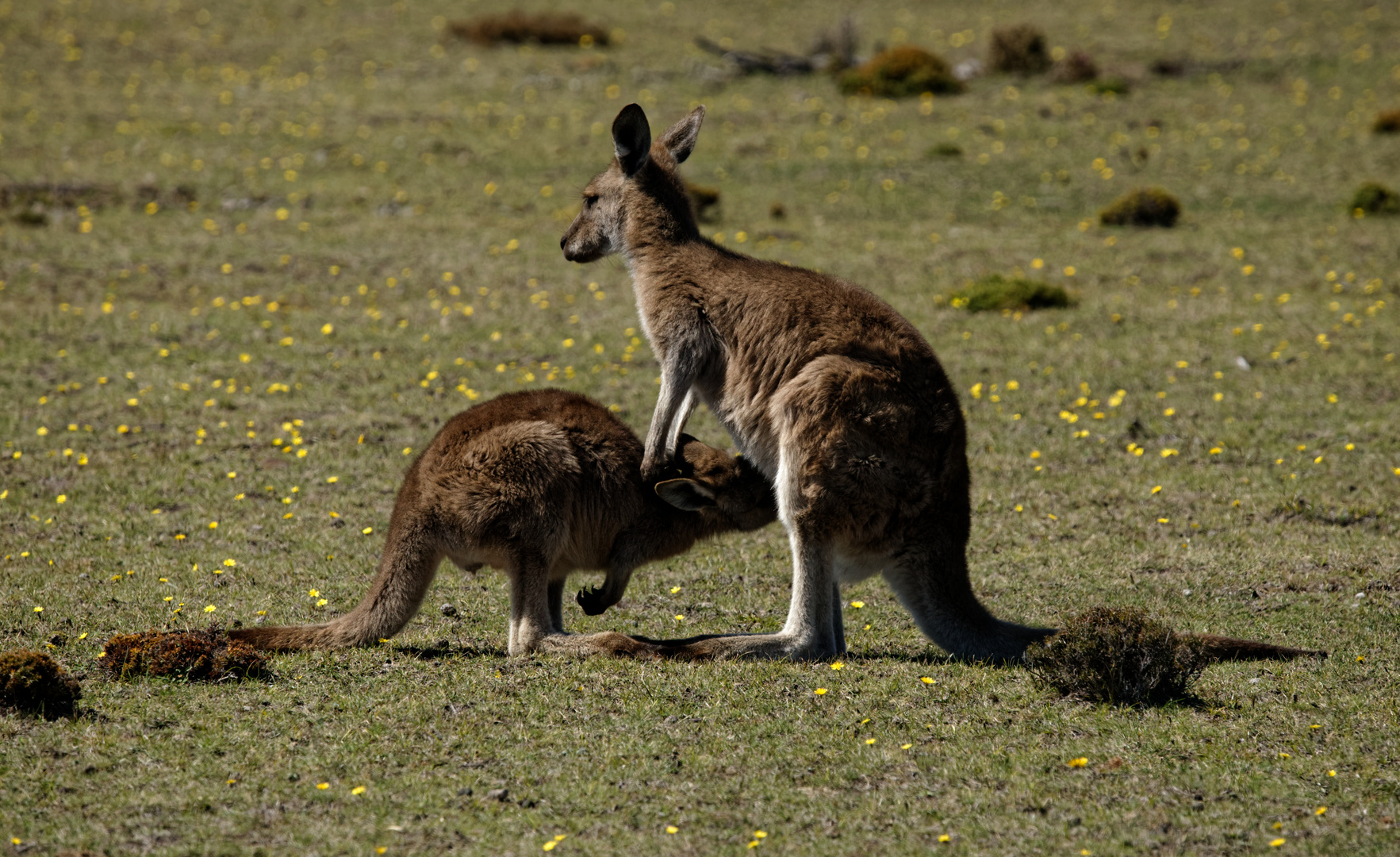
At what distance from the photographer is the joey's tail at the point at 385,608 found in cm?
600

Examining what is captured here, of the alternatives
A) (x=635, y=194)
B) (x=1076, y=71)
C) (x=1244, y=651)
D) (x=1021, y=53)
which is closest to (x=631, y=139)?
(x=635, y=194)

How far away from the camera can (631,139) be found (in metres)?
6.92

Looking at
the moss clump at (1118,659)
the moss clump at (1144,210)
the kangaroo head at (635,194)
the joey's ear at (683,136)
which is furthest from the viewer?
the moss clump at (1144,210)

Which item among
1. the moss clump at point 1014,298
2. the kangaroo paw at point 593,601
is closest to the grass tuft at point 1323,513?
the kangaroo paw at point 593,601

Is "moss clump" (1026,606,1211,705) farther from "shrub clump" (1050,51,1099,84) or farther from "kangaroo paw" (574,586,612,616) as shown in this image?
"shrub clump" (1050,51,1099,84)

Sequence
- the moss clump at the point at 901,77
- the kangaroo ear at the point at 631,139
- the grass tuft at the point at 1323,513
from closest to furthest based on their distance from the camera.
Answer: the kangaroo ear at the point at 631,139
the grass tuft at the point at 1323,513
the moss clump at the point at 901,77

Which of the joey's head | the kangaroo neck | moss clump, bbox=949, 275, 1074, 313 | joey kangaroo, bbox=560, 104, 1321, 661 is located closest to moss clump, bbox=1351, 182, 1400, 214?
moss clump, bbox=949, 275, 1074, 313

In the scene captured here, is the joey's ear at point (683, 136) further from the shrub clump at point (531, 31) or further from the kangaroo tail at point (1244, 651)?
the shrub clump at point (531, 31)

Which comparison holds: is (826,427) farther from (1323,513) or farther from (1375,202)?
(1375,202)

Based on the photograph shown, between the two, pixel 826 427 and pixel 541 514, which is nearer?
pixel 826 427

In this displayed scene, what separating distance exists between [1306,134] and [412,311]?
49.7 feet

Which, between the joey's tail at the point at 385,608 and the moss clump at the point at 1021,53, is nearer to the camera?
the joey's tail at the point at 385,608

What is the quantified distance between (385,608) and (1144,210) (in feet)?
45.4

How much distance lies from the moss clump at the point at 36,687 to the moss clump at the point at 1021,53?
74.7ft
